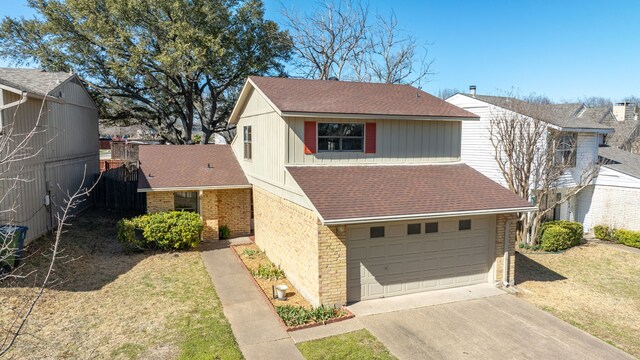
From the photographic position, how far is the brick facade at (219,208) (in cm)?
1617

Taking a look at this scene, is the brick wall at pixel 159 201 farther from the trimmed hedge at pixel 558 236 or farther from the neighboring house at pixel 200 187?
the trimmed hedge at pixel 558 236

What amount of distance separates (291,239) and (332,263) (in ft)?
7.64

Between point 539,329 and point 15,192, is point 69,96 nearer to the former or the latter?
point 15,192

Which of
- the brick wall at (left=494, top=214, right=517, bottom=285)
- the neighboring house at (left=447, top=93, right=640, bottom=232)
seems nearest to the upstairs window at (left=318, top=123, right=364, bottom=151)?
the brick wall at (left=494, top=214, right=517, bottom=285)

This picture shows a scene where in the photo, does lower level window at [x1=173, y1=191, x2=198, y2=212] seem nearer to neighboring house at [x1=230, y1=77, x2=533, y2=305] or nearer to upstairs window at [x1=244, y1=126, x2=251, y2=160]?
upstairs window at [x1=244, y1=126, x2=251, y2=160]

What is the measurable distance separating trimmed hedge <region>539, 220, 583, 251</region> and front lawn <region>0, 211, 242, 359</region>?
13846 mm

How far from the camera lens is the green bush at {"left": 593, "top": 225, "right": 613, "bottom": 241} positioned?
63.7ft

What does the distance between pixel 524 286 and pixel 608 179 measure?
464 inches

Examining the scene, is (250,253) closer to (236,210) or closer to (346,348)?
(236,210)

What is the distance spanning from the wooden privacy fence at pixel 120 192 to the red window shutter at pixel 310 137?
12.1 metres

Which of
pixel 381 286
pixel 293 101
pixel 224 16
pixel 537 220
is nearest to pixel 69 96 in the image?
pixel 224 16

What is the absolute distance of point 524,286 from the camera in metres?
12.4

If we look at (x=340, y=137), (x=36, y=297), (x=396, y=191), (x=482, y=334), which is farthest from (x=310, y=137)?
(x=36, y=297)

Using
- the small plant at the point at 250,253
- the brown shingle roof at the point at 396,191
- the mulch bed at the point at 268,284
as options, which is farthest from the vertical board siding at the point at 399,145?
the small plant at the point at 250,253
